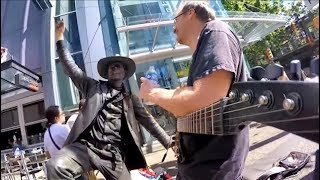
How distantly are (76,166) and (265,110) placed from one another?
1.29m

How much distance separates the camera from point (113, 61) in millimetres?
1888

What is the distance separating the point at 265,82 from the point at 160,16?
16.2 feet

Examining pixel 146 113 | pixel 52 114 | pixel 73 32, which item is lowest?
pixel 146 113

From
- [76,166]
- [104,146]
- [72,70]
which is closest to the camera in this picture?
[76,166]

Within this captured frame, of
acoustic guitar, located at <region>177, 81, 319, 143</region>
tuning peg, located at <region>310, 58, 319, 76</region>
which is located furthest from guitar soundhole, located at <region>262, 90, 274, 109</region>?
tuning peg, located at <region>310, 58, 319, 76</region>

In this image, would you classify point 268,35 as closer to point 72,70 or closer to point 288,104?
point 288,104

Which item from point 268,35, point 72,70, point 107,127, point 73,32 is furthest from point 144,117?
point 73,32

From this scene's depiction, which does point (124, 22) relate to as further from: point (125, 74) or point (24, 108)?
point (24, 108)

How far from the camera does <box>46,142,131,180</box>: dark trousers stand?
153cm

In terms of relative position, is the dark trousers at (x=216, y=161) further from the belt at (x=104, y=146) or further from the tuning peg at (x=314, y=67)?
the belt at (x=104, y=146)

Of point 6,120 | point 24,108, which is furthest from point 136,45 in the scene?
point 6,120

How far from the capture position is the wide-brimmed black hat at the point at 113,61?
188 centimetres

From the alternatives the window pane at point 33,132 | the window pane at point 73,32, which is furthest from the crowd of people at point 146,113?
the window pane at point 73,32

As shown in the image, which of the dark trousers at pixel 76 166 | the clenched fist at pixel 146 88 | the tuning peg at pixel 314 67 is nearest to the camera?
the tuning peg at pixel 314 67
